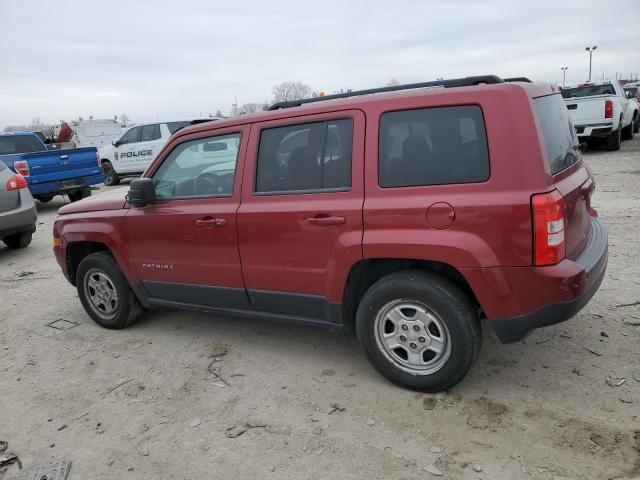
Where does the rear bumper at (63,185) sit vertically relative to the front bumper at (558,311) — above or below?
above

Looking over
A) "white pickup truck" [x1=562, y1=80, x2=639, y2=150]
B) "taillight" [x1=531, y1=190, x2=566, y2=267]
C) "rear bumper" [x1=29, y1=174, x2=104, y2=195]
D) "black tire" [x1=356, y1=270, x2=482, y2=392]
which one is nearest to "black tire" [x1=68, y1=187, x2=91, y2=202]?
"rear bumper" [x1=29, y1=174, x2=104, y2=195]

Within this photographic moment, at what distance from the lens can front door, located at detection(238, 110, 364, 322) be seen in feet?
10.4

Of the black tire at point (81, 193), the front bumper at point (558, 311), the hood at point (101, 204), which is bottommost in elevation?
the front bumper at point (558, 311)

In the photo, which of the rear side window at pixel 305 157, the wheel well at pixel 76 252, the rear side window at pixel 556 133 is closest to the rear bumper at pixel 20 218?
the wheel well at pixel 76 252

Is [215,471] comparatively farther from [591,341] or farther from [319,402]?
[591,341]

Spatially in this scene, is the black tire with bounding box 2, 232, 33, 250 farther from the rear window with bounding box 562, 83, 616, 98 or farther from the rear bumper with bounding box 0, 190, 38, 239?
the rear window with bounding box 562, 83, 616, 98

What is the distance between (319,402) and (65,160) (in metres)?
9.95

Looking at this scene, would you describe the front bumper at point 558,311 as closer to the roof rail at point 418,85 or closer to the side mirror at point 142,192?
the roof rail at point 418,85

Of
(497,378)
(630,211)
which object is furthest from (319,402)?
(630,211)

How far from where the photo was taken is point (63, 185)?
36.4ft

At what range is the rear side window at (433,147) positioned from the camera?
2818mm

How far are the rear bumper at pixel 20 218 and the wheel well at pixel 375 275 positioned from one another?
6187mm

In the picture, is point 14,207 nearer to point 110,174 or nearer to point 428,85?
point 428,85

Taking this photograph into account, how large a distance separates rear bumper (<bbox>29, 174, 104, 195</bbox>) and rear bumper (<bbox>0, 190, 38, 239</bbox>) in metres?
3.05
